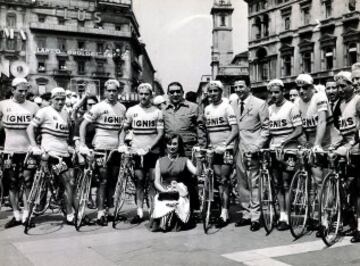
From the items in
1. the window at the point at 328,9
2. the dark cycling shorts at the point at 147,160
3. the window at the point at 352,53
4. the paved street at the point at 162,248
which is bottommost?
the paved street at the point at 162,248

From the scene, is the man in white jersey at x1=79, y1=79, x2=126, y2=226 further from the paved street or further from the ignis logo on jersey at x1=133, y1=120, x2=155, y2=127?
the paved street

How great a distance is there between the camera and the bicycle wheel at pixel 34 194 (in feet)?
21.1

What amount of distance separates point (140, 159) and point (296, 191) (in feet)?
7.48

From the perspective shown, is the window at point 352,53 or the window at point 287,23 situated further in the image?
the window at point 287,23

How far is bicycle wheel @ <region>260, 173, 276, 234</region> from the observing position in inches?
247

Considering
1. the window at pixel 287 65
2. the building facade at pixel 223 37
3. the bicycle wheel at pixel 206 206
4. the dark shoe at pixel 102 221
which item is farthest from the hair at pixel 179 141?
the building facade at pixel 223 37

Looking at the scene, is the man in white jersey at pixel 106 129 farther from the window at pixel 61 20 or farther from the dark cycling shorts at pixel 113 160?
the window at pixel 61 20

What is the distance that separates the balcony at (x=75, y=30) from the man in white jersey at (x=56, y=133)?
193 ft

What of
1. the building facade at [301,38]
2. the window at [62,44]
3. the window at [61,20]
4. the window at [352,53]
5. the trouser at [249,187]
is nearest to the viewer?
the trouser at [249,187]

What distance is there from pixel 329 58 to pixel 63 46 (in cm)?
3752

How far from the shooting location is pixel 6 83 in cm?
1589

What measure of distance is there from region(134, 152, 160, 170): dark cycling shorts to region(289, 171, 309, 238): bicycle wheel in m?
2.12

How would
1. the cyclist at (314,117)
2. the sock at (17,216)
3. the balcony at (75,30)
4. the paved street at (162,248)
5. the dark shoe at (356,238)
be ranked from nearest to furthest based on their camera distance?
the paved street at (162,248) < the dark shoe at (356,238) < the cyclist at (314,117) < the sock at (17,216) < the balcony at (75,30)

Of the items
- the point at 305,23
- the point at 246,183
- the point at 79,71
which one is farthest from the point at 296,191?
the point at 79,71
